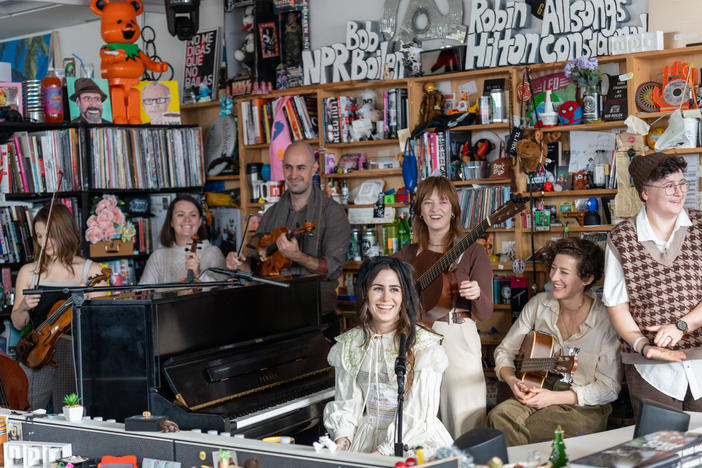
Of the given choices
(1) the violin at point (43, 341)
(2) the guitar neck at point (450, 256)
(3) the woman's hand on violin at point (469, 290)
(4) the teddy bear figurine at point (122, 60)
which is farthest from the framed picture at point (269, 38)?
(3) the woman's hand on violin at point (469, 290)

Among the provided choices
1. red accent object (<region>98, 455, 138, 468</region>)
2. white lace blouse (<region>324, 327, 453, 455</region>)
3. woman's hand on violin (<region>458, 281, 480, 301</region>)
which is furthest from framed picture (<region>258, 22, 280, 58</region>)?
red accent object (<region>98, 455, 138, 468</region>)

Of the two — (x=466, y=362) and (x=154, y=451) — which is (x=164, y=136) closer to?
(x=466, y=362)

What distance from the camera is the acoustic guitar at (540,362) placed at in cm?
370

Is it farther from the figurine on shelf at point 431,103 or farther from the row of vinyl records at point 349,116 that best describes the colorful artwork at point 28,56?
the figurine on shelf at point 431,103

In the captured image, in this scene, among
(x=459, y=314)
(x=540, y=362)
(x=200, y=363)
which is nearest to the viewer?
(x=200, y=363)

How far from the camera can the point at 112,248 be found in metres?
5.34

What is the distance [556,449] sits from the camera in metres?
1.88

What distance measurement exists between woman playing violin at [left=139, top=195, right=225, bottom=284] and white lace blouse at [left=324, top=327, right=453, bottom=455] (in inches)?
65.3

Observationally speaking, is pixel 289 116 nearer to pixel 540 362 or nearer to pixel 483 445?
pixel 540 362

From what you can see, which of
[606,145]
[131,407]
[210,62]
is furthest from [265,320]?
[210,62]

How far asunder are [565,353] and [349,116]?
2417 millimetres

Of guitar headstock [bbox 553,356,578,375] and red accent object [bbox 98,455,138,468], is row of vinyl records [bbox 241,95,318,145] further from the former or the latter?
red accent object [bbox 98,455,138,468]

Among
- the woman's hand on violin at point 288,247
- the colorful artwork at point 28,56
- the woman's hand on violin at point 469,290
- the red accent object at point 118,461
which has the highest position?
the colorful artwork at point 28,56

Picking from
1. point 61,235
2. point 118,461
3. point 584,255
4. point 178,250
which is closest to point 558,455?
point 118,461
